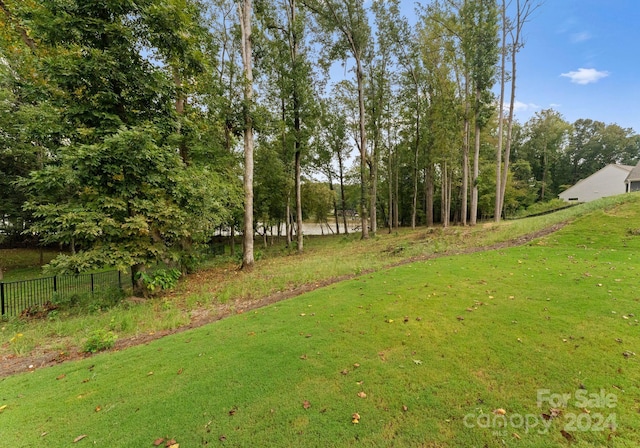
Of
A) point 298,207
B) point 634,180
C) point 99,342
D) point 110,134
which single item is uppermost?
point 634,180

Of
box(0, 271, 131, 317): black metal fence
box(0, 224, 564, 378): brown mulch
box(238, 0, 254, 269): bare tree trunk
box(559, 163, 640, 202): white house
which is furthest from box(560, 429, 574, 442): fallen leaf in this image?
box(559, 163, 640, 202): white house

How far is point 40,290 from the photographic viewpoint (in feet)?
29.4

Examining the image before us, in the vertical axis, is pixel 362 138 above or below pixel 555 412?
above

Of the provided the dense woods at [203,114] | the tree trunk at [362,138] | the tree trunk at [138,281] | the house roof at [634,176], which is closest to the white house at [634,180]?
the house roof at [634,176]

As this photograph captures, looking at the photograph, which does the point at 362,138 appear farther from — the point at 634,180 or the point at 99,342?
the point at 634,180

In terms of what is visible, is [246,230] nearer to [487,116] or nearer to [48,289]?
[48,289]

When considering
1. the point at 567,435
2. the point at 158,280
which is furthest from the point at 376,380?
the point at 158,280

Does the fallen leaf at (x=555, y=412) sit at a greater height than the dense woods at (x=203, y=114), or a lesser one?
lesser

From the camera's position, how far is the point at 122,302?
23.0ft

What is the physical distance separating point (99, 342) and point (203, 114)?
9281 mm

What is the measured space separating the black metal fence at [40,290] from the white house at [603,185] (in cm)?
4429

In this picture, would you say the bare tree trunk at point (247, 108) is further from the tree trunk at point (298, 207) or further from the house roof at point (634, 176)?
the house roof at point (634, 176)

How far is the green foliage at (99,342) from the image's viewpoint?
4570 millimetres

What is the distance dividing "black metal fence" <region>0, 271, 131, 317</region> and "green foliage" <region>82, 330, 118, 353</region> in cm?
294
